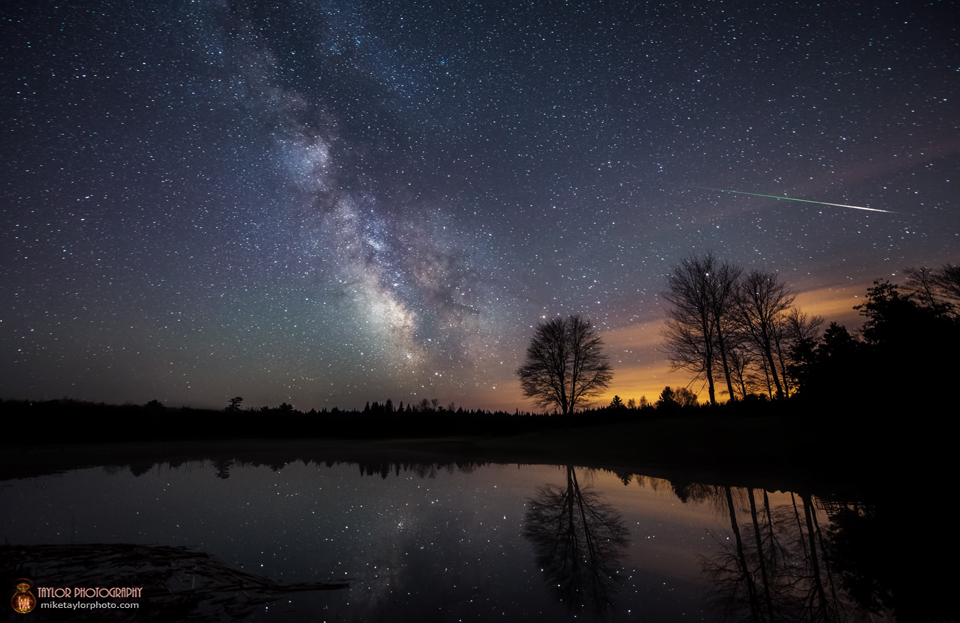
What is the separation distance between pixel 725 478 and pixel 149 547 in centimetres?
1658

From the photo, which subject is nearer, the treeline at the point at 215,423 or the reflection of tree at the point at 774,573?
the reflection of tree at the point at 774,573

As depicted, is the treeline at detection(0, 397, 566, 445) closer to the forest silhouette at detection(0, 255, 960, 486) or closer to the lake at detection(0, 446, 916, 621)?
the forest silhouette at detection(0, 255, 960, 486)

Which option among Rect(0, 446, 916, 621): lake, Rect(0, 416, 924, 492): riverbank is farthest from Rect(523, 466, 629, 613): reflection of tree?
Rect(0, 416, 924, 492): riverbank

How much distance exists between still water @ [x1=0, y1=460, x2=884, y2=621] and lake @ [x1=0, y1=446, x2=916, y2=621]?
0.11ft

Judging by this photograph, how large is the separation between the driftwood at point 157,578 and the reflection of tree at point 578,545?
300 cm

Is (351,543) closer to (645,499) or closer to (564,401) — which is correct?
(645,499)

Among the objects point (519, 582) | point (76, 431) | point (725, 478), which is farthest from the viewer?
point (76, 431)

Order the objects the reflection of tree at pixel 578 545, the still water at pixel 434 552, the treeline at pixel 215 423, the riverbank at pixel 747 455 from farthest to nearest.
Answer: the treeline at pixel 215 423 → the riverbank at pixel 747 455 → the reflection of tree at pixel 578 545 → the still water at pixel 434 552

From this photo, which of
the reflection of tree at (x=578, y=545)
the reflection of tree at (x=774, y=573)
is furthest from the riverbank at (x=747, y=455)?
the reflection of tree at (x=578, y=545)

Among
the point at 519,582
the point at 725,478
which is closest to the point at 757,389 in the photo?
the point at 725,478

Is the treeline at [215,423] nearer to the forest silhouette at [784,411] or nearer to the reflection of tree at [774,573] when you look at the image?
the forest silhouette at [784,411]

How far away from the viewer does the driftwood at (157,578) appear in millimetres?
3971

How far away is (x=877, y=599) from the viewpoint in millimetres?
4355

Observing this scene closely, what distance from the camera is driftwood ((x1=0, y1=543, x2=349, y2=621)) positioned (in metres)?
3.97
